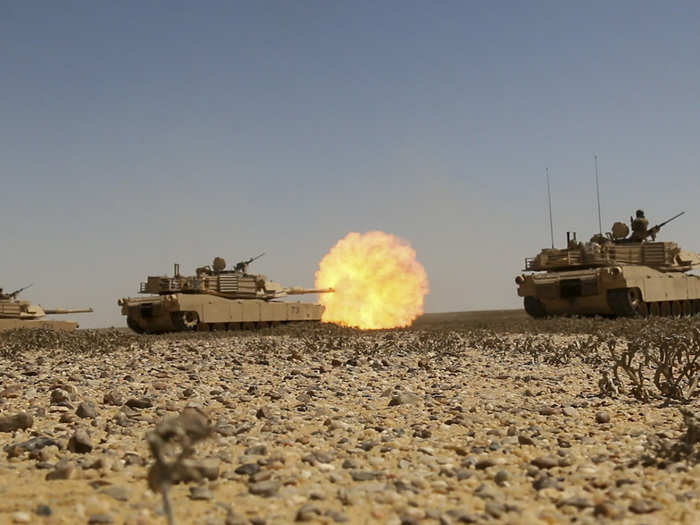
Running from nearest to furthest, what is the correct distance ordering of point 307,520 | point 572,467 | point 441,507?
point 307,520, point 441,507, point 572,467

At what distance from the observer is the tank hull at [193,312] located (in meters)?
32.7

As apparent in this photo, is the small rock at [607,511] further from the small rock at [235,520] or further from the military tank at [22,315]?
the military tank at [22,315]

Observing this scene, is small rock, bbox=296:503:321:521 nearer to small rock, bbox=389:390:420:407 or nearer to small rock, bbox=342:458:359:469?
small rock, bbox=342:458:359:469

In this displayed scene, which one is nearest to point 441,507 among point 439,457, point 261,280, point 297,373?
point 439,457

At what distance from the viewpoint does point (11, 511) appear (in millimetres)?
4707

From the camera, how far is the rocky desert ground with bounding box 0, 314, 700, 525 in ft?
15.4

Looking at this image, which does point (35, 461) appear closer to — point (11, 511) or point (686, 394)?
point (11, 511)

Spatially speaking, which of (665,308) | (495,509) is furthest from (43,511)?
(665,308)

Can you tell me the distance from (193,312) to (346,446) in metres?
27.6

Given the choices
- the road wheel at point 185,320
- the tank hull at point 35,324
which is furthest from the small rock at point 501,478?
the tank hull at point 35,324

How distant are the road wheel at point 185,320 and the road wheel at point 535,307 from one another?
15460 mm

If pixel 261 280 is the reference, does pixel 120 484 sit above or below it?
below

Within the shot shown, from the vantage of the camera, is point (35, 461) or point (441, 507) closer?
point (441, 507)

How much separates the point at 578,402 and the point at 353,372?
448 centimetres
